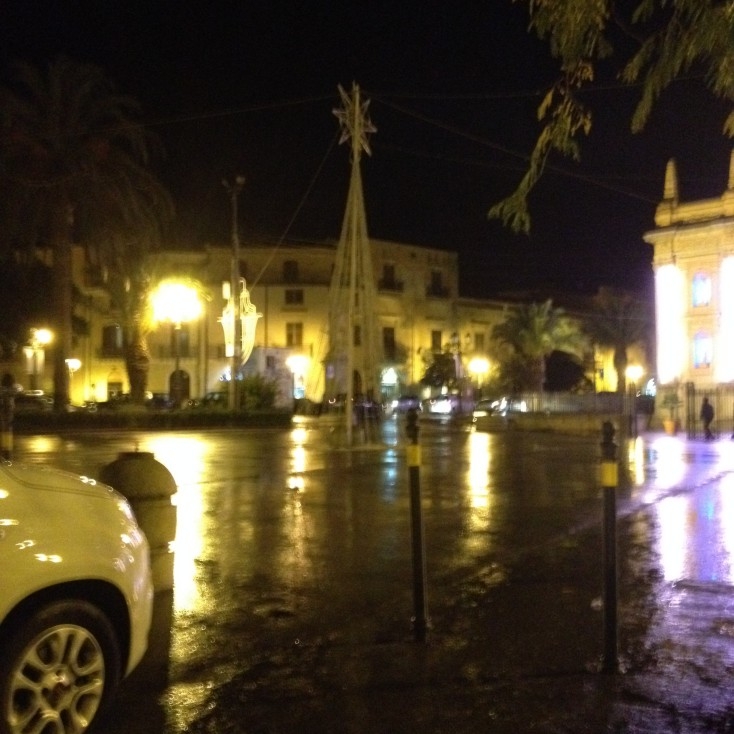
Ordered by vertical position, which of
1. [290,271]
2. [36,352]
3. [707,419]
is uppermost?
[290,271]

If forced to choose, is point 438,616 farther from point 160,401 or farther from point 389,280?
point 389,280

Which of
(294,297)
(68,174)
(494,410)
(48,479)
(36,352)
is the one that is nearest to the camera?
(48,479)

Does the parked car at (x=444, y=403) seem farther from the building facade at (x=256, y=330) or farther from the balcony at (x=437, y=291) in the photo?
the balcony at (x=437, y=291)

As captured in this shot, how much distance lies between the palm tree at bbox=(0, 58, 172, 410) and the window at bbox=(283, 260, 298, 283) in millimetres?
Answer: 29057

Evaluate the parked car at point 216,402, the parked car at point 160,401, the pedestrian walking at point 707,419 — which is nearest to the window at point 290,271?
the parked car at point 160,401

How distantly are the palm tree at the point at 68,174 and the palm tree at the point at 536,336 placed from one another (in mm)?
32075

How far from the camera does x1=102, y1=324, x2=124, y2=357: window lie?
6600 cm

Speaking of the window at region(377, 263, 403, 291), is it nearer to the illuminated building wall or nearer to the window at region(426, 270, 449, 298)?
the window at region(426, 270, 449, 298)

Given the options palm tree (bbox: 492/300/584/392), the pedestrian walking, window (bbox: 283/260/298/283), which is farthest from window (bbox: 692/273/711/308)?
window (bbox: 283/260/298/283)

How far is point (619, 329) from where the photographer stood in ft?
212

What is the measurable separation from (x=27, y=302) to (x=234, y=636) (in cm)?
3770

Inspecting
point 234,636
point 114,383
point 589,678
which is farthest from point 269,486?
point 114,383

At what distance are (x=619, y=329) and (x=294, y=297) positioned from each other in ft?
70.8

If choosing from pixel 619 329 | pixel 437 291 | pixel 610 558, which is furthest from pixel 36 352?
pixel 610 558
